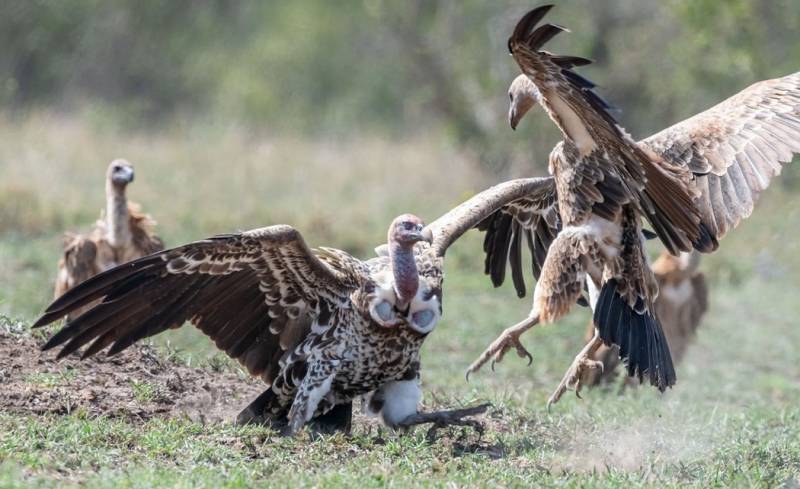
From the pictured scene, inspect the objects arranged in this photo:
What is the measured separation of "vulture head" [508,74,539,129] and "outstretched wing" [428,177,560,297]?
470 mm

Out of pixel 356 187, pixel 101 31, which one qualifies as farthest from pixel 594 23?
pixel 101 31

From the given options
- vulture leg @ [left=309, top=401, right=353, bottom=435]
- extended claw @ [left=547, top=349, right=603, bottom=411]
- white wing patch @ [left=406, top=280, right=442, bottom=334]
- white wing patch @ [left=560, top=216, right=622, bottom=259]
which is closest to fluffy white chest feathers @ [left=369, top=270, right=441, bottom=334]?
white wing patch @ [left=406, top=280, right=442, bottom=334]

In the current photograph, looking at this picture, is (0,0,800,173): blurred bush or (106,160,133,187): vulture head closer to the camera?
(106,160,133,187): vulture head

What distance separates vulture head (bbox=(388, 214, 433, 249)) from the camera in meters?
6.20

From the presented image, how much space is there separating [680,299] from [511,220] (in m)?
2.78

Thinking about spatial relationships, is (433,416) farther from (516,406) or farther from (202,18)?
(202,18)

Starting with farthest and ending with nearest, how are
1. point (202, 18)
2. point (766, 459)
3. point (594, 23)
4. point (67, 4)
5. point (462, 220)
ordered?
1. point (202, 18)
2. point (67, 4)
3. point (594, 23)
4. point (462, 220)
5. point (766, 459)

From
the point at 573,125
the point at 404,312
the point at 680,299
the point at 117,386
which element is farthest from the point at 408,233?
the point at 680,299

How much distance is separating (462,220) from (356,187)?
1069 centimetres

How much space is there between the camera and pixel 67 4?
1041 inches

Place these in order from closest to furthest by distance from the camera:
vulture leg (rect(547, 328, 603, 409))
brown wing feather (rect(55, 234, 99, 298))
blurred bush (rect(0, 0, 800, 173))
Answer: vulture leg (rect(547, 328, 603, 409)), brown wing feather (rect(55, 234, 99, 298)), blurred bush (rect(0, 0, 800, 173))

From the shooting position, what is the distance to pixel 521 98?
7105mm

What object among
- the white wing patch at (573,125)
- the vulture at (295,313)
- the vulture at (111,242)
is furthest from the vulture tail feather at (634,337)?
the vulture at (111,242)

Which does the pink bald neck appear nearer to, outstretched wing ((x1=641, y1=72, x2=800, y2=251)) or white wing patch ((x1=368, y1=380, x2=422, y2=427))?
white wing patch ((x1=368, y1=380, x2=422, y2=427))
